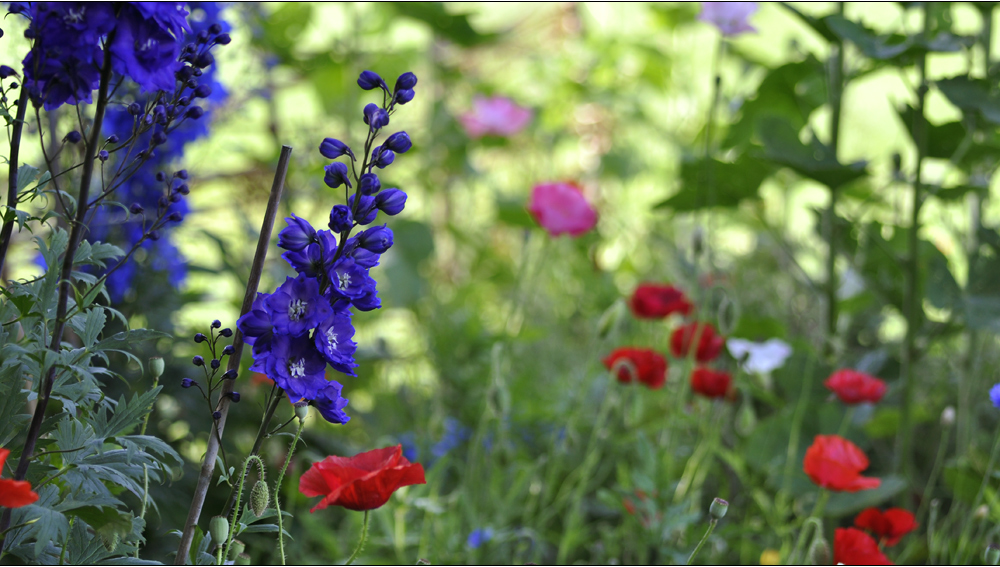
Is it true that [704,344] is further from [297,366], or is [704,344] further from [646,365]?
[297,366]

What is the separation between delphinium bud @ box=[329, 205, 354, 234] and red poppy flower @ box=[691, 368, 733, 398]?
0.63m

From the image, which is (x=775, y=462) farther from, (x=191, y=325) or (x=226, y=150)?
(x=226, y=150)

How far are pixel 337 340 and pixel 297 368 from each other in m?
0.03

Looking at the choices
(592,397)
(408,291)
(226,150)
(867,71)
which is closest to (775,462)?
(592,397)

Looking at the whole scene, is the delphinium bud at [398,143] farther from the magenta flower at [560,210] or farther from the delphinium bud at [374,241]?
the magenta flower at [560,210]

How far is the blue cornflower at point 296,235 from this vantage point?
0.39 metres

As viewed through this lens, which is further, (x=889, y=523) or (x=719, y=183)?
(x=719, y=183)

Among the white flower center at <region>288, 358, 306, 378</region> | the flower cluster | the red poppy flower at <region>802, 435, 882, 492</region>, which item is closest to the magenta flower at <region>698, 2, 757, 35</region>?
the red poppy flower at <region>802, 435, 882, 492</region>

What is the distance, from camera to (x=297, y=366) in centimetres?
40

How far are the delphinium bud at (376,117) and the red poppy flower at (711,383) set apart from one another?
0.63m

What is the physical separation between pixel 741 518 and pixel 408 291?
2.50 ft

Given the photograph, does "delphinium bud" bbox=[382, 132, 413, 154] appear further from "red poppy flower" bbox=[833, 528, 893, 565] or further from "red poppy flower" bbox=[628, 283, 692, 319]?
"red poppy flower" bbox=[628, 283, 692, 319]

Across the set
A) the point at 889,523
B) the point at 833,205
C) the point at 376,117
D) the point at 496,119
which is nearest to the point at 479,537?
the point at 889,523

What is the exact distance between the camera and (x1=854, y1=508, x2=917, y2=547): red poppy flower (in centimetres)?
70
